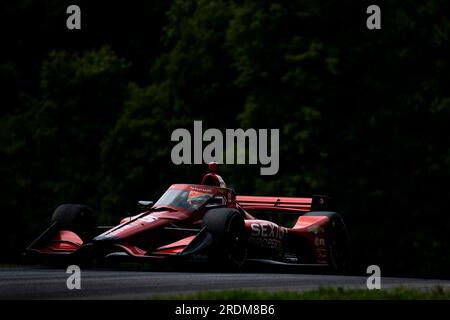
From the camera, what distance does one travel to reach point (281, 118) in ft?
121

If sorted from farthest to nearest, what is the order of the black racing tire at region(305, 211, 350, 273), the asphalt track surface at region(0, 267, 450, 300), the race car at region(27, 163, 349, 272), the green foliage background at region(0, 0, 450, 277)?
the green foliage background at region(0, 0, 450, 277)
the black racing tire at region(305, 211, 350, 273)
the race car at region(27, 163, 349, 272)
the asphalt track surface at region(0, 267, 450, 300)

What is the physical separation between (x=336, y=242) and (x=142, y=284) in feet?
25.6

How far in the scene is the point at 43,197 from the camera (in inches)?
1756

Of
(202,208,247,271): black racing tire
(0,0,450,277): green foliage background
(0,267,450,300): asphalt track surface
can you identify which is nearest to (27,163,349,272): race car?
(202,208,247,271): black racing tire

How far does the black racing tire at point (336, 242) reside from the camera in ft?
68.5

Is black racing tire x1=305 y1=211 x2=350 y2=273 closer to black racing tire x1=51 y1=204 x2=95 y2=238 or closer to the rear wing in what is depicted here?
the rear wing

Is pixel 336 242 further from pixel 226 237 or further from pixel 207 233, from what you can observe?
pixel 207 233

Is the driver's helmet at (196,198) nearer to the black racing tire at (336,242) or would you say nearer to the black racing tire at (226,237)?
the black racing tire at (226,237)

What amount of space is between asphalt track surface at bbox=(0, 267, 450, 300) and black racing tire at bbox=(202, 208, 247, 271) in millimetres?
1236

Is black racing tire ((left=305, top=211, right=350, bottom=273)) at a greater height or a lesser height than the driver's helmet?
lesser

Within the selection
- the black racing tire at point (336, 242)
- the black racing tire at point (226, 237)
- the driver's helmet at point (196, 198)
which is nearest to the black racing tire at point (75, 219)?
the driver's helmet at point (196, 198)

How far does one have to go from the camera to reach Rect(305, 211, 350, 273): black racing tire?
2088 cm

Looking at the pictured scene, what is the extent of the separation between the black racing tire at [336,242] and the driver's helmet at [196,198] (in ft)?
8.69

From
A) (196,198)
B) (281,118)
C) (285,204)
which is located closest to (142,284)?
(196,198)
